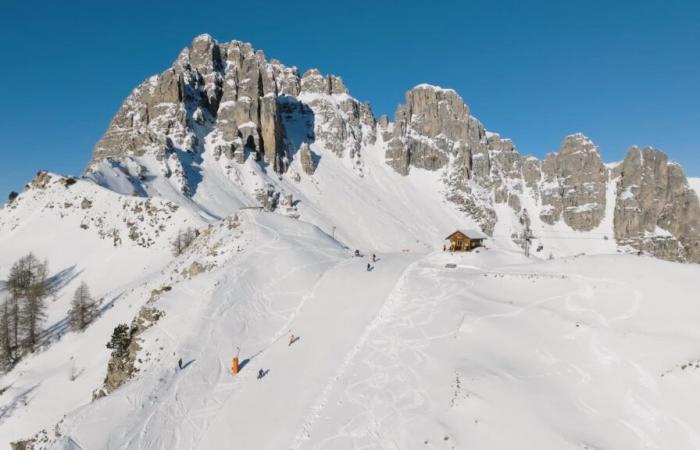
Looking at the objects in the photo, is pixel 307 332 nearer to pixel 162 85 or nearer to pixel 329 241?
pixel 329 241

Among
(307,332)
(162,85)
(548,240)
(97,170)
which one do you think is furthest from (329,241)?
(548,240)

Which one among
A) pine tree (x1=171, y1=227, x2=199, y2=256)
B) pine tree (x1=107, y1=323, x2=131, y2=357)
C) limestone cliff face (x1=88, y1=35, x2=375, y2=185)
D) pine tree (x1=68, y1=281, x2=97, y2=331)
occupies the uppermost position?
limestone cliff face (x1=88, y1=35, x2=375, y2=185)

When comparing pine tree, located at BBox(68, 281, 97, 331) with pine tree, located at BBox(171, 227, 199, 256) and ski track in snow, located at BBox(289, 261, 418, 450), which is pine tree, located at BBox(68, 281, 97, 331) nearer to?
pine tree, located at BBox(171, 227, 199, 256)

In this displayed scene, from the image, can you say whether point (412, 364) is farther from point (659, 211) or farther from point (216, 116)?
point (659, 211)

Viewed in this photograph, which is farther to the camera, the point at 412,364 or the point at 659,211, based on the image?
the point at 659,211

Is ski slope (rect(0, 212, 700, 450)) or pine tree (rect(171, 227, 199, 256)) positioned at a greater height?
pine tree (rect(171, 227, 199, 256))

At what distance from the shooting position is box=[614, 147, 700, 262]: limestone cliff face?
18900 cm

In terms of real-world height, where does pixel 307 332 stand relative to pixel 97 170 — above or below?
below

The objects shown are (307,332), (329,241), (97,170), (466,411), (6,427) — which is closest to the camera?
(466,411)

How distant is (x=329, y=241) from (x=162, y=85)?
386 ft

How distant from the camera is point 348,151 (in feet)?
611

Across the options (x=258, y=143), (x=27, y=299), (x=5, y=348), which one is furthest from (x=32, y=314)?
(x=258, y=143)

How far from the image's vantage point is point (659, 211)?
195375 mm

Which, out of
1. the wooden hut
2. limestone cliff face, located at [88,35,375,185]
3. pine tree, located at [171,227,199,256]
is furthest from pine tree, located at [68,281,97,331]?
limestone cliff face, located at [88,35,375,185]
